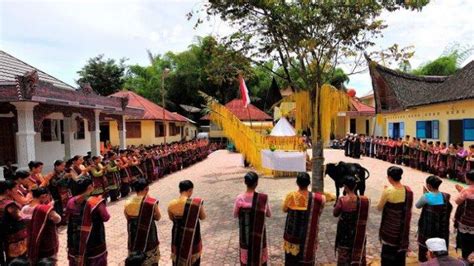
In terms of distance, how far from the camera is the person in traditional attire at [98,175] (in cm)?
950

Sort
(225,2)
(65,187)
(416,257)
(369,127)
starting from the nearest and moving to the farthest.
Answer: (416,257) → (65,187) → (225,2) → (369,127)

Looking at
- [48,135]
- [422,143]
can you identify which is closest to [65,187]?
[48,135]

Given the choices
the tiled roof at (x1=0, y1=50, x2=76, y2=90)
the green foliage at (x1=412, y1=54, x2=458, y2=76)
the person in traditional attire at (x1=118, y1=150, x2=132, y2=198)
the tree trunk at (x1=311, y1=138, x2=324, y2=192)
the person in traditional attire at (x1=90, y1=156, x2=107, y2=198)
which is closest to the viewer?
the tree trunk at (x1=311, y1=138, x2=324, y2=192)

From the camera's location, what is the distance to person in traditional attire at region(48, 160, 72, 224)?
25.2 ft

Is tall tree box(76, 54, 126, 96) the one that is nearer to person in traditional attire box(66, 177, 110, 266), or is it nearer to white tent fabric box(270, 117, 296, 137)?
white tent fabric box(270, 117, 296, 137)

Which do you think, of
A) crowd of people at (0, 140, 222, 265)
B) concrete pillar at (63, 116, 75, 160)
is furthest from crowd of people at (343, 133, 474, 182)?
concrete pillar at (63, 116, 75, 160)

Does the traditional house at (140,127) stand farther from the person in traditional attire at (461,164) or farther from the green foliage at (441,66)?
the green foliage at (441,66)

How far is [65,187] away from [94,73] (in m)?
31.0

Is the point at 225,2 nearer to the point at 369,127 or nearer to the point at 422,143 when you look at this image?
the point at 422,143

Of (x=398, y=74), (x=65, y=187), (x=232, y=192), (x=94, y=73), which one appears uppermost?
(x=94, y=73)

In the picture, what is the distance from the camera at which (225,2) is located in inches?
356

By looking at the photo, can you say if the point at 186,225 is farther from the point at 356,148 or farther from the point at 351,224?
the point at 356,148

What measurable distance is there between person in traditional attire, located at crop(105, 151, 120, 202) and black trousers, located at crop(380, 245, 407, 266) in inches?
299

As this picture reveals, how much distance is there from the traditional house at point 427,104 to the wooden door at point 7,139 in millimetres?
12706
